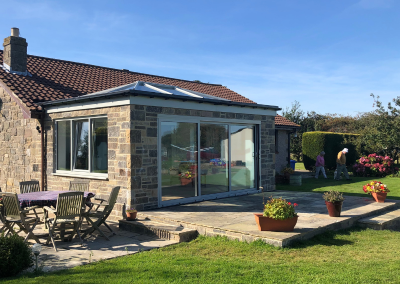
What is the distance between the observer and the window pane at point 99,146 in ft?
29.3

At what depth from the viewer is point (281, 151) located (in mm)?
18625

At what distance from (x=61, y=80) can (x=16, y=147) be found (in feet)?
9.48

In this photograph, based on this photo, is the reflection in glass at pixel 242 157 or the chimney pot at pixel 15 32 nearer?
the reflection in glass at pixel 242 157

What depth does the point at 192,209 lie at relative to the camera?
8.64 metres

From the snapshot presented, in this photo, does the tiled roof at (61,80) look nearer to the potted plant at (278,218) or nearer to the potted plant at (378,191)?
the potted plant at (278,218)

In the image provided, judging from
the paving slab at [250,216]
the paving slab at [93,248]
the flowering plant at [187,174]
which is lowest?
the paving slab at [93,248]

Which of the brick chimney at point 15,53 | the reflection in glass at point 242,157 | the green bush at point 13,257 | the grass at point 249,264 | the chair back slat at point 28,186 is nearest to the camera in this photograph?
the grass at point 249,264

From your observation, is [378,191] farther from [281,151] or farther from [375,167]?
[375,167]

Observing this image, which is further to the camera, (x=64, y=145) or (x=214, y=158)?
(x=214, y=158)

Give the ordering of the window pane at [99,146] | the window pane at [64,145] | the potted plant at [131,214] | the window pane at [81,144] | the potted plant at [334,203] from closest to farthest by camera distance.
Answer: the potted plant at [334,203]
the potted plant at [131,214]
the window pane at [99,146]
the window pane at [81,144]
the window pane at [64,145]

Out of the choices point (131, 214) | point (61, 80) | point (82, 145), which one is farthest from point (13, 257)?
point (61, 80)

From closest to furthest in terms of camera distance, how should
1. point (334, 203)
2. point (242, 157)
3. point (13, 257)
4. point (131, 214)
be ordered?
1. point (13, 257)
2. point (334, 203)
3. point (131, 214)
4. point (242, 157)

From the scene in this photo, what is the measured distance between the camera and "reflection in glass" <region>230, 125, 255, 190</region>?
35.6ft

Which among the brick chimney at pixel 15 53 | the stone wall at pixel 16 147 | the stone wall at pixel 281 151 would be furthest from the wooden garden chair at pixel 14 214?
the stone wall at pixel 281 151
